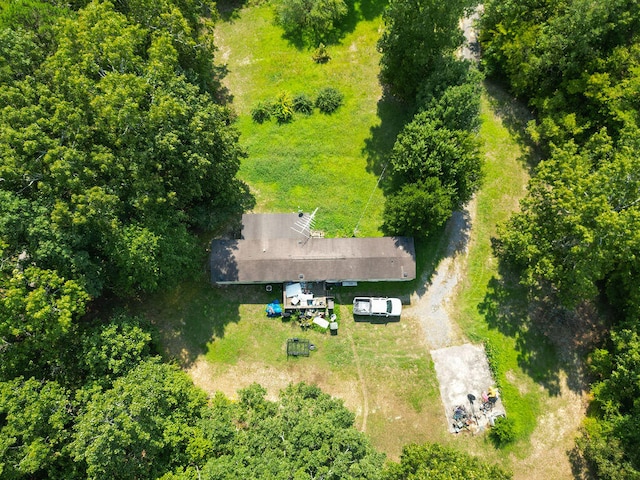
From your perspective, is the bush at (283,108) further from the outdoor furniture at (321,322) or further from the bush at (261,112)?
the outdoor furniture at (321,322)

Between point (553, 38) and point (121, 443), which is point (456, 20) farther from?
point (121, 443)

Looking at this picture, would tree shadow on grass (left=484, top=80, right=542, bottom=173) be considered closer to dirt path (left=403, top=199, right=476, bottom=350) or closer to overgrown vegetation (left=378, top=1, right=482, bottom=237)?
overgrown vegetation (left=378, top=1, right=482, bottom=237)

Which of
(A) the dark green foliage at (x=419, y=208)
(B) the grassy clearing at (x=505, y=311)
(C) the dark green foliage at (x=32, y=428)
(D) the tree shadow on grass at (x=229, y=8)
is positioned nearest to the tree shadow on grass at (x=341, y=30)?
(D) the tree shadow on grass at (x=229, y=8)

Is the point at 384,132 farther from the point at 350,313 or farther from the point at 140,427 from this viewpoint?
the point at 140,427

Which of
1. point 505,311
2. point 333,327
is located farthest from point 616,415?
point 333,327

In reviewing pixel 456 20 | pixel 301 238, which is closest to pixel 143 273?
pixel 301 238
